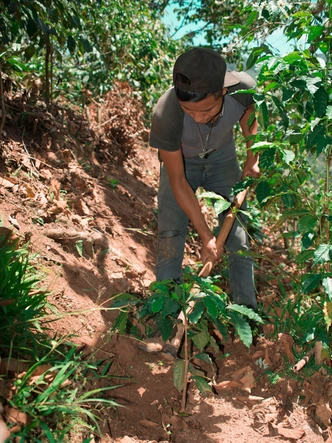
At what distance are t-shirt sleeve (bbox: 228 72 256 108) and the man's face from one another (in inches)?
4.7

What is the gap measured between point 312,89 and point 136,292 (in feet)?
6.01

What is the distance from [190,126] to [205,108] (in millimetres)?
242

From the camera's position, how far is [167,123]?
249 cm

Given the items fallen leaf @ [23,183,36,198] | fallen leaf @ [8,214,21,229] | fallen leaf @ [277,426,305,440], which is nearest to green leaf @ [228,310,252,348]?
fallen leaf @ [277,426,305,440]

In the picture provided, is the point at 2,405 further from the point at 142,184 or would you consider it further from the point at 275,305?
the point at 142,184

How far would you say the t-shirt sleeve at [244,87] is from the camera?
2600 mm

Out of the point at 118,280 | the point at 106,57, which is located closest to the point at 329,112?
the point at 118,280

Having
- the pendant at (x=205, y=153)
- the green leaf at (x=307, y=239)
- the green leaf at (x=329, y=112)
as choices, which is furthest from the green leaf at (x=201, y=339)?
the green leaf at (x=329, y=112)

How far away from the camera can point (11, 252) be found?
225 cm

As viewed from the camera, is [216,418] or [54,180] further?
[54,180]

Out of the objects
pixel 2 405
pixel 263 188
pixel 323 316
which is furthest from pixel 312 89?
pixel 2 405

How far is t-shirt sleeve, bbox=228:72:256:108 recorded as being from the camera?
2600 mm

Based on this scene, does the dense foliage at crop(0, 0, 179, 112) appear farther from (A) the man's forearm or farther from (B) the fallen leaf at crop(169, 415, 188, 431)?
(B) the fallen leaf at crop(169, 415, 188, 431)

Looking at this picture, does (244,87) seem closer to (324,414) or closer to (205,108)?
(205,108)
